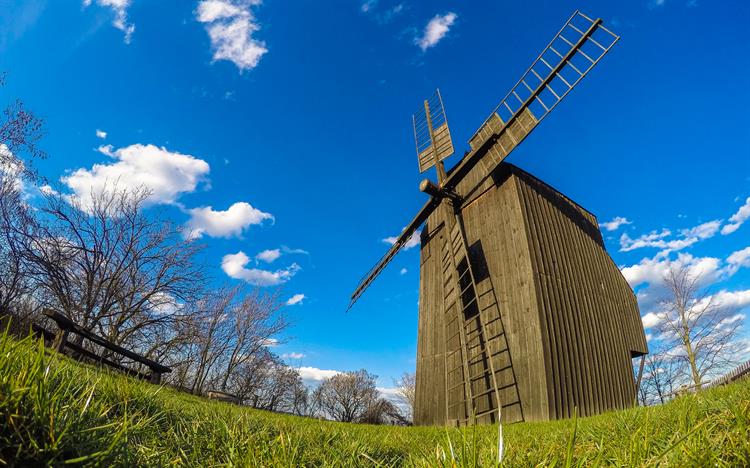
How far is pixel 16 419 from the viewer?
1025 millimetres

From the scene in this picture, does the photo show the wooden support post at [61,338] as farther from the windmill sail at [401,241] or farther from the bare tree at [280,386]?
the bare tree at [280,386]

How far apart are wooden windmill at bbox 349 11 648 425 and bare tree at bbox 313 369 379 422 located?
50.6 meters

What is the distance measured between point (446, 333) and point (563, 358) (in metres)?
3.65

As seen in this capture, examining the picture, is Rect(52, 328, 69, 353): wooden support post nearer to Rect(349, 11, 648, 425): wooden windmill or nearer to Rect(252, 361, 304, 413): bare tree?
Rect(349, 11, 648, 425): wooden windmill

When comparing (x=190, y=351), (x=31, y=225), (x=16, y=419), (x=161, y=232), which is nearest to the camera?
(x=16, y=419)

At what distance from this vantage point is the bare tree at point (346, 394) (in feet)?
187

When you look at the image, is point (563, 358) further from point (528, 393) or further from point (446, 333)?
point (446, 333)

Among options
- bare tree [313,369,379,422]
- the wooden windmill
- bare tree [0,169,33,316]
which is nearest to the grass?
the wooden windmill

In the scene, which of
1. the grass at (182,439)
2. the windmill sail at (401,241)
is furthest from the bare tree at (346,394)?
the grass at (182,439)

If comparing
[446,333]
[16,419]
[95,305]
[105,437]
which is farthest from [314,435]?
[95,305]

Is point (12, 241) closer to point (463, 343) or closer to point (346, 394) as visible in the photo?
point (463, 343)

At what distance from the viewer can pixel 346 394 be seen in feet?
189

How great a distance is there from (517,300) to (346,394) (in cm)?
5574

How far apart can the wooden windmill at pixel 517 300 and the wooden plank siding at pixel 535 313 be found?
0.11 ft
